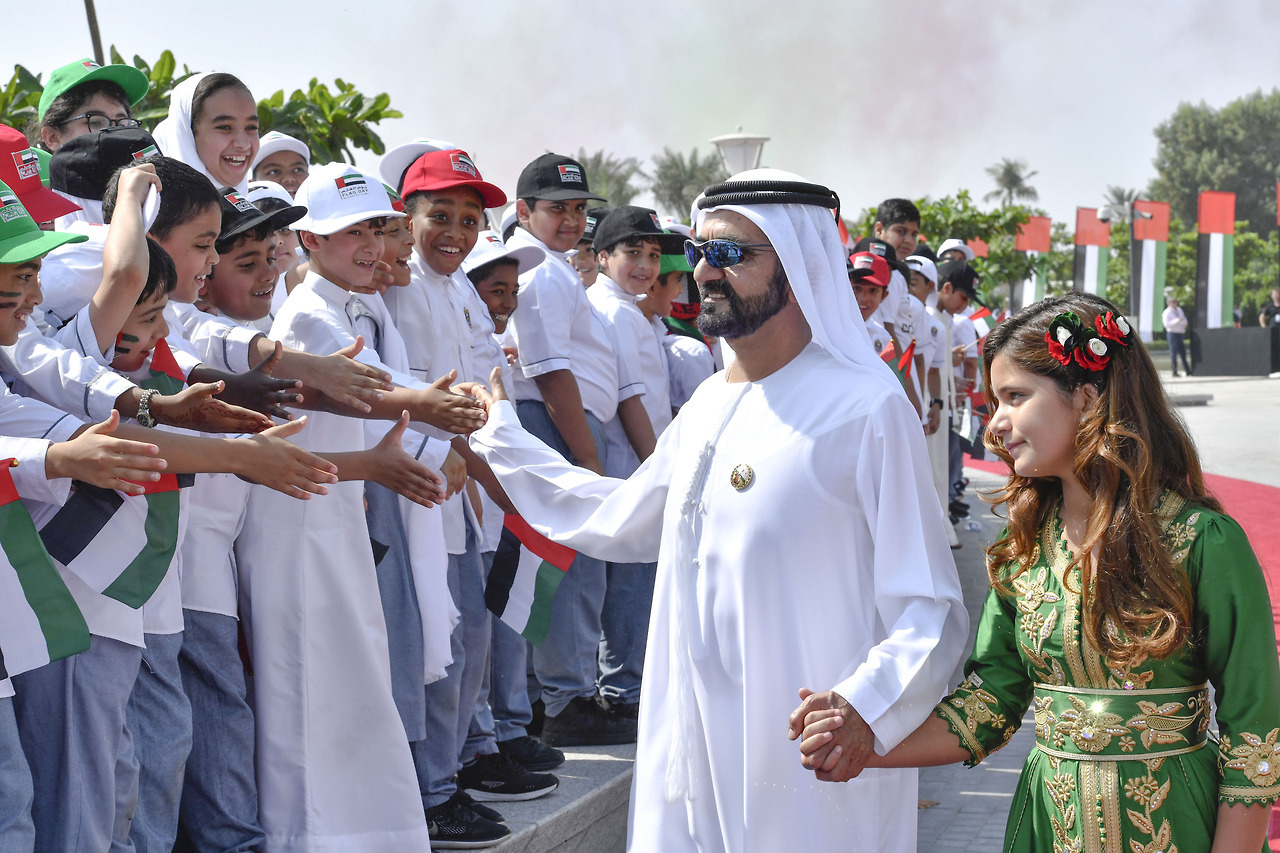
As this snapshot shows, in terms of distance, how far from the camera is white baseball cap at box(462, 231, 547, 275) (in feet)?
17.6

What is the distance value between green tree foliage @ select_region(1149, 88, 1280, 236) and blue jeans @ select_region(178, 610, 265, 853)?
9255cm

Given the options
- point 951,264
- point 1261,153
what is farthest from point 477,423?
point 1261,153

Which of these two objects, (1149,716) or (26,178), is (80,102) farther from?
(1149,716)

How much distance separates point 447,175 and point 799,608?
263cm

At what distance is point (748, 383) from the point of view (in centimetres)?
316

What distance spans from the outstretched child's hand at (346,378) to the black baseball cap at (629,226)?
2.84 meters

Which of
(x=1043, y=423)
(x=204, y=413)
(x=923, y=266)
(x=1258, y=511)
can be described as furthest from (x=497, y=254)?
(x=1258, y=511)

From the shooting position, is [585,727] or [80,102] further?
[585,727]

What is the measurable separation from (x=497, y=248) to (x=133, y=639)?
2.89m

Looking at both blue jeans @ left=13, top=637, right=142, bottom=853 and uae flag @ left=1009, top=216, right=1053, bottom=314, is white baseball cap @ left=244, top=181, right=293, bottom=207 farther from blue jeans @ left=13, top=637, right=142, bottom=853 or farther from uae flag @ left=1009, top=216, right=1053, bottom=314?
uae flag @ left=1009, top=216, right=1053, bottom=314

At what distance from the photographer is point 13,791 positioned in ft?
8.76

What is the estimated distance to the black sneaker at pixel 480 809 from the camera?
418 cm

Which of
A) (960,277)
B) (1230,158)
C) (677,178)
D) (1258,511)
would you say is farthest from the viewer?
(1230,158)

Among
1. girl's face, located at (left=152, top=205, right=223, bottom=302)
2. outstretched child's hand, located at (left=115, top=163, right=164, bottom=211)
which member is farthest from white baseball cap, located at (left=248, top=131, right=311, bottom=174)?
outstretched child's hand, located at (left=115, top=163, right=164, bottom=211)
